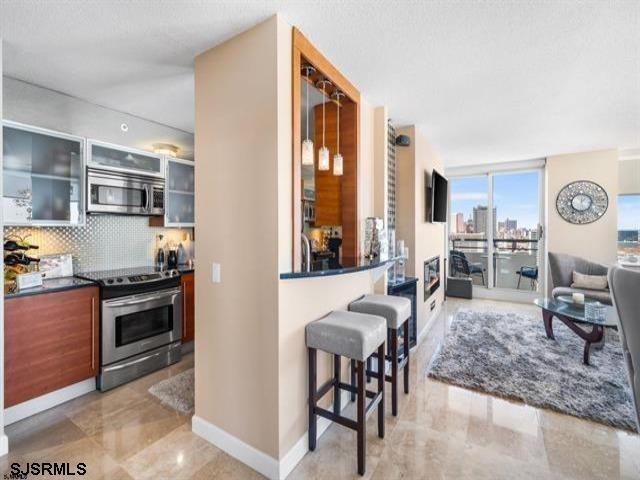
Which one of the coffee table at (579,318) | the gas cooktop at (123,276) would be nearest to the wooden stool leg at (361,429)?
the gas cooktop at (123,276)

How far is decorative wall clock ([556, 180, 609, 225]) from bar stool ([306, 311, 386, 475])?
4910mm

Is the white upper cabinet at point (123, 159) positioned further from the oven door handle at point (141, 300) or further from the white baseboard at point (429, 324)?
the white baseboard at point (429, 324)

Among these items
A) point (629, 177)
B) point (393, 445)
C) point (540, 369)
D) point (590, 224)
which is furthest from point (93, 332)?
point (629, 177)

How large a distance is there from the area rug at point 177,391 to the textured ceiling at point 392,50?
254 centimetres

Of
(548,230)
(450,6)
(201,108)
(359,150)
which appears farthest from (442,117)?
(548,230)

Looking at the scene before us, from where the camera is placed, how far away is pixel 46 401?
236cm

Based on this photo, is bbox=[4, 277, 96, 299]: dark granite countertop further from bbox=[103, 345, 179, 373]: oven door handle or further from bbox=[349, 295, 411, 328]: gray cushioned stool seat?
bbox=[349, 295, 411, 328]: gray cushioned stool seat

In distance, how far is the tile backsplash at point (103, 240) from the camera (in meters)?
2.72

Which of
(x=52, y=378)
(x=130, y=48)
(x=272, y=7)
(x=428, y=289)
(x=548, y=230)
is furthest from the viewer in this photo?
(x=548, y=230)

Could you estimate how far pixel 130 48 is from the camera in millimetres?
2023

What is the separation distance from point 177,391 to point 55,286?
4.11ft

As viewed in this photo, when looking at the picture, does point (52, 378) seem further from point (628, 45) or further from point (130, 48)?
point (628, 45)

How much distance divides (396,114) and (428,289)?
2289mm

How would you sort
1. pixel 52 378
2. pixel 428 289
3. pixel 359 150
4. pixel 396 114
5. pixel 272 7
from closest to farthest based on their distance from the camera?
pixel 272 7 < pixel 52 378 < pixel 359 150 < pixel 396 114 < pixel 428 289
